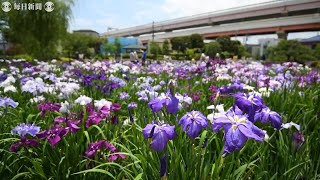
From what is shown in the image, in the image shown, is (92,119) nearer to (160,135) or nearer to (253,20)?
(160,135)

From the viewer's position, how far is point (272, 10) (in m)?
61.8

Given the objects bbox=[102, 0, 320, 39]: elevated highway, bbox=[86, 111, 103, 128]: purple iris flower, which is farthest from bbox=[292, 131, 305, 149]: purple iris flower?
bbox=[102, 0, 320, 39]: elevated highway

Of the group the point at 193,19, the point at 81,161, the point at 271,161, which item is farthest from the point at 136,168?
the point at 193,19

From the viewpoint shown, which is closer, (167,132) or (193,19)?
(167,132)

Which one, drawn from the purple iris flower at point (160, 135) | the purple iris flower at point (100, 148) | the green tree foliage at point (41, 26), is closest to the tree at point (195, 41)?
the green tree foliage at point (41, 26)

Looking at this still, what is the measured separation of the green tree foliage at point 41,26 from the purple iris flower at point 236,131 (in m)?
15.4

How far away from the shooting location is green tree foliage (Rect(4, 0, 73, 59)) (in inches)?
601

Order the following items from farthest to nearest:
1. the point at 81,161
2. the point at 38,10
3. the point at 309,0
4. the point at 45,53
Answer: the point at 309,0 < the point at 45,53 < the point at 38,10 < the point at 81,161

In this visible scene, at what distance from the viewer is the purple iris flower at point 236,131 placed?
1.36 metres

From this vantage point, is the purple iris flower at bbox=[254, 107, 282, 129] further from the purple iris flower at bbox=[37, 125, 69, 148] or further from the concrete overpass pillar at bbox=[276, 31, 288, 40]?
the concrete overpass pillar at bbox=[276, 31, 288, 40]

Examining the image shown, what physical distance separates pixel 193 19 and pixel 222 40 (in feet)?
125

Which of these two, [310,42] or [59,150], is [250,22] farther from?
[59,150]

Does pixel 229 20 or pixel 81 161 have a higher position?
pixel 229 20

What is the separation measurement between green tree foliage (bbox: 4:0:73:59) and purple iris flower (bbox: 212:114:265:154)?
15.4m
